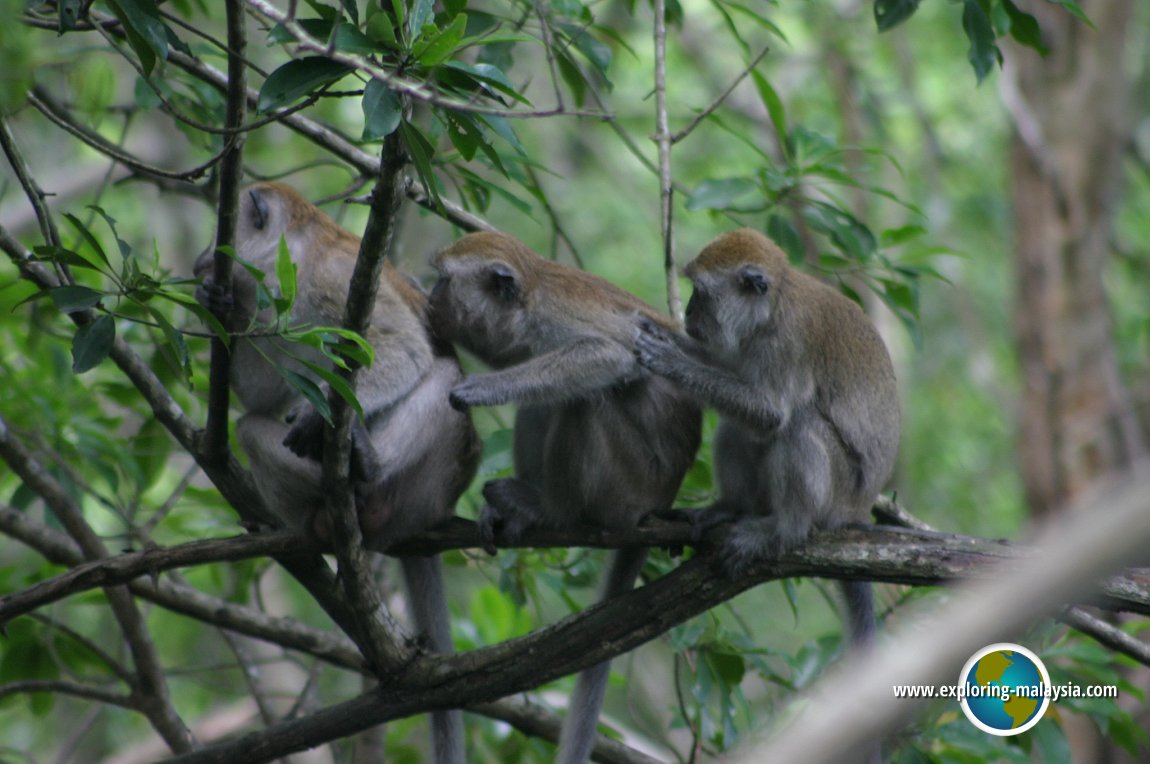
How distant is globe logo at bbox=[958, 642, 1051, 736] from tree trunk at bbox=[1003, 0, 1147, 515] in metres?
5.99

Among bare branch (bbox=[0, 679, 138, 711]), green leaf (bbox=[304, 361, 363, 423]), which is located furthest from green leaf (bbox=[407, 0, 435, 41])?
bare branch (bbox=[0, 679, 138, 711])

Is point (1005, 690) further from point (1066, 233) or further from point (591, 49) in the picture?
point (1066, 233)

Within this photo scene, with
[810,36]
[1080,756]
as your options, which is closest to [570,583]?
[1080,756]

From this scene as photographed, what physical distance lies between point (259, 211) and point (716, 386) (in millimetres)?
2377

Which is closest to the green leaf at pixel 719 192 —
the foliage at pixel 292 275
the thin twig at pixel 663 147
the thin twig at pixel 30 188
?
the foliage at pixel 292 275

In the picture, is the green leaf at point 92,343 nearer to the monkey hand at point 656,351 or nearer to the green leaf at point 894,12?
the monkey hand at point 656,351

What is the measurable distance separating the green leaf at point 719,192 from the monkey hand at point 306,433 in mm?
2139

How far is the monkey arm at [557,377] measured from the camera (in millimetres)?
4980

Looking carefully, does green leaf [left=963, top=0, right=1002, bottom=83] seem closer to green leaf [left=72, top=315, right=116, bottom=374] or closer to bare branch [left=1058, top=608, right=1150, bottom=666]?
bare branch [left=1058, top=608, right=1150, bottom=666]

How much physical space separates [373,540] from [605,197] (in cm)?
1148

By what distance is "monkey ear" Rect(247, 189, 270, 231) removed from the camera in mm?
5590

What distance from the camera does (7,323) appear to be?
21.3 ft

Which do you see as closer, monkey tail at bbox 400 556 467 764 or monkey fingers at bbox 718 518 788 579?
monkey fingers at bbox 718 518 788 579

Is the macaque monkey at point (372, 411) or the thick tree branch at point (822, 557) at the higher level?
the macaque monkey at point (372, 411)
